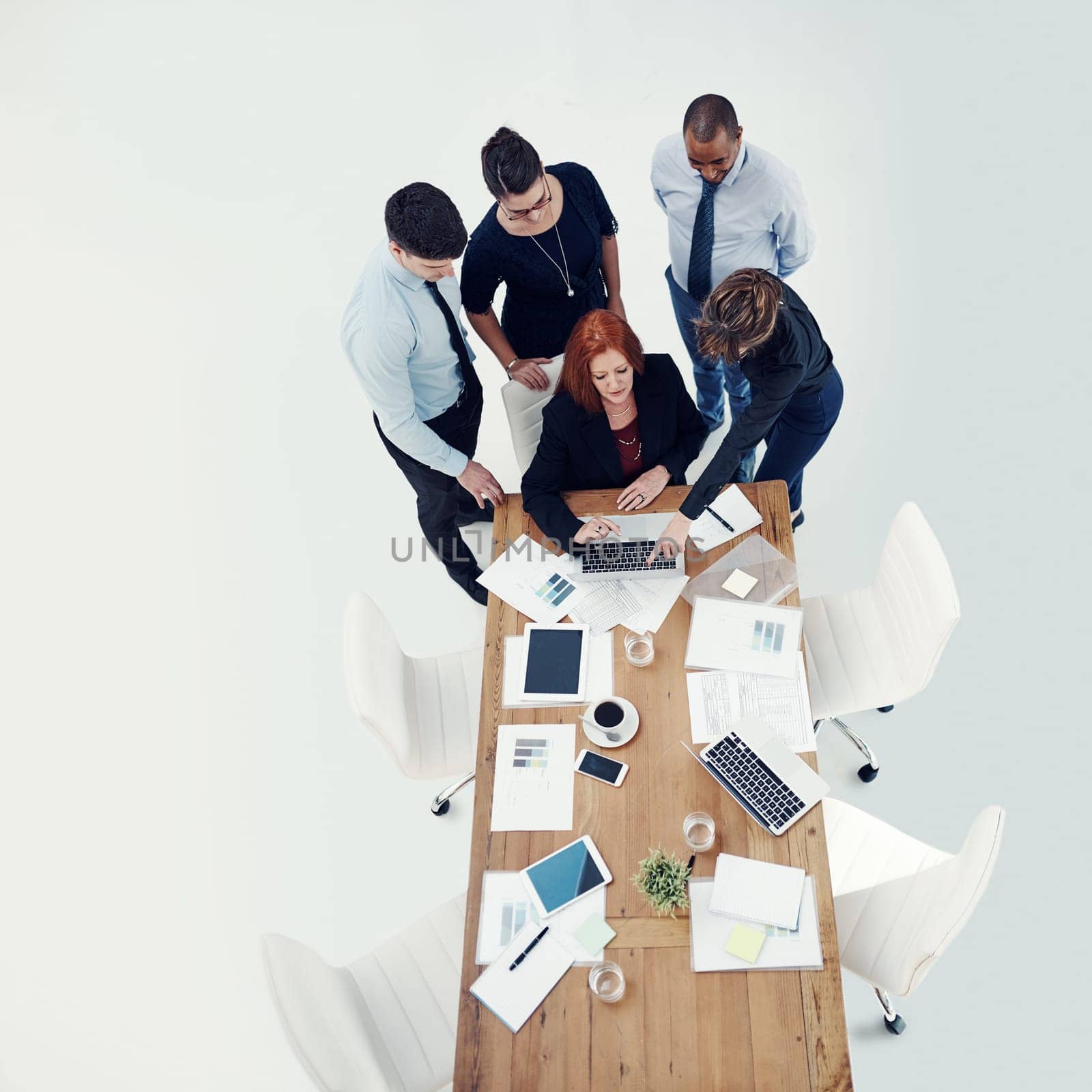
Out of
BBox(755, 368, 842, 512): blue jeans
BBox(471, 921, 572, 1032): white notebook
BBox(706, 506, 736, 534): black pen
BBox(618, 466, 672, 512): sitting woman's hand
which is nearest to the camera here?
BBox(471, 921, 572, 1032): white notebook

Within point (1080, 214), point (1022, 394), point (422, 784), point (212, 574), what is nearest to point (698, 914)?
point (422, 784)

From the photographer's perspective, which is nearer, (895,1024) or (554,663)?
(554,663)

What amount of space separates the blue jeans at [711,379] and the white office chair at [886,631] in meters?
0.66

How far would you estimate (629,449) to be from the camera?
9.33 ft

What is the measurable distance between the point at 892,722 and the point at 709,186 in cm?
195

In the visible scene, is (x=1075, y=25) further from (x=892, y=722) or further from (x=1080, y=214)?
(x=892, y=722)

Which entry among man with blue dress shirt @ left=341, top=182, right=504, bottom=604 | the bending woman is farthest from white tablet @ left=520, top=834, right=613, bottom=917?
man with blue dress shirt @ left=341, top=182, right=504, bottom=604

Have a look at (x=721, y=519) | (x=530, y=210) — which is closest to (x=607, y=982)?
(x=721, y=519)

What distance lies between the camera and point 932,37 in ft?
15.4

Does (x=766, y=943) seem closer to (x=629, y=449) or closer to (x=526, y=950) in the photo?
(x=526, y=950)

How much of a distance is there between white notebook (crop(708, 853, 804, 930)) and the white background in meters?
0.20

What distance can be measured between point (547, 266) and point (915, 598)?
151cm

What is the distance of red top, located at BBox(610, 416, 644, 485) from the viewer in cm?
280

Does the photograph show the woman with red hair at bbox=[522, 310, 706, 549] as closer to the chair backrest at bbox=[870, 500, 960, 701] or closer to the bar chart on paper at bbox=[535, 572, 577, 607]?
the bar chart on paper at bbox=[535, 572, 577, 607]
